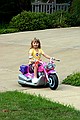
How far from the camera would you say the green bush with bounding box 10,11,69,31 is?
2203 centimetres

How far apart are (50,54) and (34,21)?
8.54 metres

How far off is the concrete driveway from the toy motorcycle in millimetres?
128

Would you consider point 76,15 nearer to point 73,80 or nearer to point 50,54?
point 50,54

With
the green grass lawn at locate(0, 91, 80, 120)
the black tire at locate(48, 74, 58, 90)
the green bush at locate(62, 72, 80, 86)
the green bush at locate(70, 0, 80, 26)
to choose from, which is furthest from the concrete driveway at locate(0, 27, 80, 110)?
the green bush at locate(70, 0, 80, 26)

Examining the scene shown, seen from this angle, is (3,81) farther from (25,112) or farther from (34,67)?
(25,112)

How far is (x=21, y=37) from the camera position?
18812 mm

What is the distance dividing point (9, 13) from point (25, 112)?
19813 mm

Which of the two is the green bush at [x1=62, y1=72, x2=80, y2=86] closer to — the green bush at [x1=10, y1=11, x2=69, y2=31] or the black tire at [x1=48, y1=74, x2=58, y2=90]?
the black tire at [x1=48, y1=74, x2=58, y2=90]

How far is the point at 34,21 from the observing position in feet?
73.0

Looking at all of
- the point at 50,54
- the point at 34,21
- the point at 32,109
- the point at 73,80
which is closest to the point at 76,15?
the point at 34,21

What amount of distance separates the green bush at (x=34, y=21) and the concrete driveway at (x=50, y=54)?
177 cm

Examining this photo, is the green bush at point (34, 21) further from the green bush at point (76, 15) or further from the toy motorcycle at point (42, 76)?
the toy motorcycle at point (42, 76)

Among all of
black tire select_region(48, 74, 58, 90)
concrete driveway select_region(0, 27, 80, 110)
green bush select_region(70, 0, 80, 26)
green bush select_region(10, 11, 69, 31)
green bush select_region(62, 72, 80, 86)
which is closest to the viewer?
concrete driveway select_region(0, 27, 80, 110)

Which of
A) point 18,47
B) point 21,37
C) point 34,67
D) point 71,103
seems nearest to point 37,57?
point 34,67
